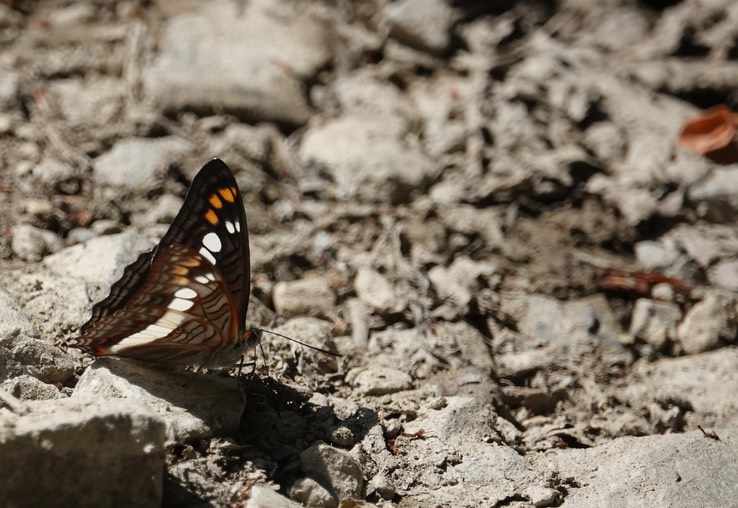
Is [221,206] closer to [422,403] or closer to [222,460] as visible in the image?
[222,460]

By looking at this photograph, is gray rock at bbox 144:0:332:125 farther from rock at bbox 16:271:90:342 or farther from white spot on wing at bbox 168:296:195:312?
white spot on wing at bbox 168:296:195:312

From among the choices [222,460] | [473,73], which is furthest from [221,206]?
[473,73]

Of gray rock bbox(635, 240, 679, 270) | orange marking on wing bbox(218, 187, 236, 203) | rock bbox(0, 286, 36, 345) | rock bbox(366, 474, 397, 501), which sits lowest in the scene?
gray rock bbox(635, 240, 679, 270)

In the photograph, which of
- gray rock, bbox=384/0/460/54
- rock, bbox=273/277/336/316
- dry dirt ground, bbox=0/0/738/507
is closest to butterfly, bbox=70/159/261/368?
dry dirt ground, bbox=0/0/738/507

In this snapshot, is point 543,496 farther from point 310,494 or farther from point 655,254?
point 655,254

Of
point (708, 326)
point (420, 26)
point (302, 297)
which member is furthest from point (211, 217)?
point (420, 26)
